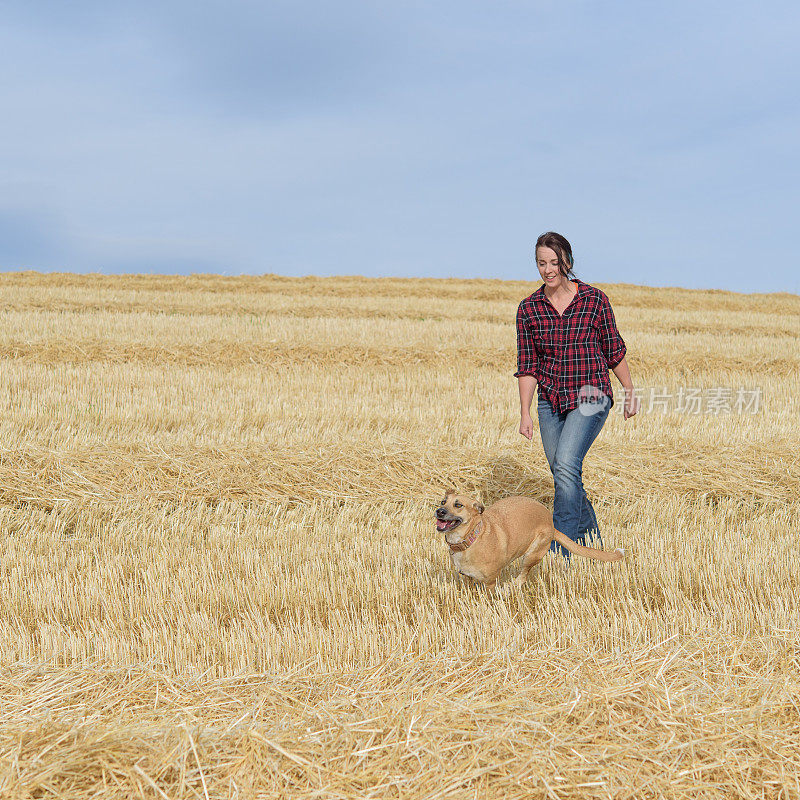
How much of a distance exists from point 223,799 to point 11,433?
640 centimetres

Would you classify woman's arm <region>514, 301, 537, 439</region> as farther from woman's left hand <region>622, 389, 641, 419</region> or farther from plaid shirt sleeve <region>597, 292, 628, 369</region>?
woman's left hand <region>622, 389, 641, 419</region>

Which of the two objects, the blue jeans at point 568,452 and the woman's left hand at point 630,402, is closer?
the blue jeans at point 568,452

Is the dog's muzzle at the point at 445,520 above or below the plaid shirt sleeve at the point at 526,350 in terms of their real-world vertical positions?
below

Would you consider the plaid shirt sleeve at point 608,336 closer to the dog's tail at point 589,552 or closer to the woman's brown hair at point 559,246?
the woman's brown hair at point 559,246

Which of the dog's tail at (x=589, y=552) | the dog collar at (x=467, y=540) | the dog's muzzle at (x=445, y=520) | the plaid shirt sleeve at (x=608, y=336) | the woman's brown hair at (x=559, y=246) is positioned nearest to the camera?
the dog's muzzle at (x=445, y=520)

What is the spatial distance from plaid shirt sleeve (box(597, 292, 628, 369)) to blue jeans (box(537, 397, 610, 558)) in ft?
1.26

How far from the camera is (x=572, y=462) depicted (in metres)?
4.61

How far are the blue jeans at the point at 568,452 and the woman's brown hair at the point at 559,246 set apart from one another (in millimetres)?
949

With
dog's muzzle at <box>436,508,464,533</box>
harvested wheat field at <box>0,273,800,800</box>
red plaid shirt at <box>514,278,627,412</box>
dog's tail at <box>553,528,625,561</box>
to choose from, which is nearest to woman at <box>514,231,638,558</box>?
red plaid shirt at <box>514,278,627,412</box>

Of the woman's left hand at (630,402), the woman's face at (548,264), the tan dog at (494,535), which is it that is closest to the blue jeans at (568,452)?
the woman's left hand at (630,402)

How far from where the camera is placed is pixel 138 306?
19.1m

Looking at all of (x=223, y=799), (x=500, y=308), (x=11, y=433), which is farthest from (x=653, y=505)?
(x=500, y=308)

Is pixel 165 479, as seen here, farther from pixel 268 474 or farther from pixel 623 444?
pixel 623 444

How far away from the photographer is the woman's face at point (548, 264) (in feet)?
14.7
